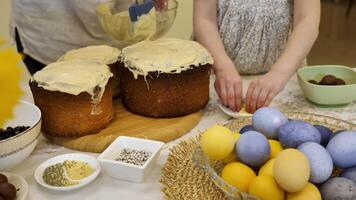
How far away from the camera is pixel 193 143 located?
103cm

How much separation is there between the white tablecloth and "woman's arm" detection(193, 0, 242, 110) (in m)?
0.06

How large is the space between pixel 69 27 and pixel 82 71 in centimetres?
66

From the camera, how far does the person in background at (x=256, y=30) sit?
1.35m

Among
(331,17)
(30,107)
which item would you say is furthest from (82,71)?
(331,17)

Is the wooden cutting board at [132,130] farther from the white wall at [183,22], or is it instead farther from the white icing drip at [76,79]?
the white wall at [183,22]

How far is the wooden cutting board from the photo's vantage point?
105 cm

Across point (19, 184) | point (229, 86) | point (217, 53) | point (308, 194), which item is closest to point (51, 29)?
point (217, 53)

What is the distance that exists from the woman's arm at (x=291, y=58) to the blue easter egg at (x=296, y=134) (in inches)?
12.2

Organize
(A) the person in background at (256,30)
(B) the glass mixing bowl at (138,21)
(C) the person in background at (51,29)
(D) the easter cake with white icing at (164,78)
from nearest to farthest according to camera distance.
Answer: (D) the easter cake with white icing at (164,78), (B) the glass mixing bowl at (138,21), (A) the person in background at (256,30), (C) the person in background at (51,29)

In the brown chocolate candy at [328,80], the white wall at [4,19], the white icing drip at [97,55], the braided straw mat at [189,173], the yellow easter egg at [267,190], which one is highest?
the white icing drip at [97,55]

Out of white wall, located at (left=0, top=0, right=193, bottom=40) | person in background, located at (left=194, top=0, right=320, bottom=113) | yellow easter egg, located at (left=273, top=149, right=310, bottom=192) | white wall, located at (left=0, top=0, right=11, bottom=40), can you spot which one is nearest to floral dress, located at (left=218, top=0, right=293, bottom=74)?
person in background, located at (left=194, top=0, right=320, bottom=113)

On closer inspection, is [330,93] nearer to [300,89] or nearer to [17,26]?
[300,89]

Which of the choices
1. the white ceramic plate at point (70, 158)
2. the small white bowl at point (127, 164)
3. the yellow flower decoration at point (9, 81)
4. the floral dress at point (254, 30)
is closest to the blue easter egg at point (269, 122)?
the small white bowl at point (127, 164)

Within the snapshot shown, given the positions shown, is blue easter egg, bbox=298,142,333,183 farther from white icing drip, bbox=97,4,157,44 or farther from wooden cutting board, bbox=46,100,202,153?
white icing drip, bbox=97,4,157,44
